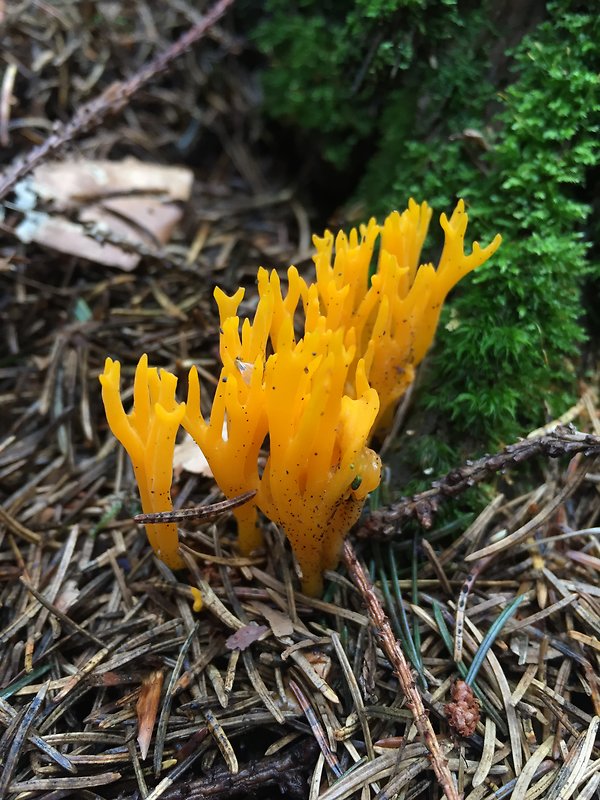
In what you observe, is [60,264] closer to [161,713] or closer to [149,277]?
[149,277]

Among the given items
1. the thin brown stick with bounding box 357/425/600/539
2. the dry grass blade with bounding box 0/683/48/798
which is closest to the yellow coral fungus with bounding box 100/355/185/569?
the dry grass blade with bounding box 0/683/48/798

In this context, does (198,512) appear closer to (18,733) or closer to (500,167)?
(18,733)

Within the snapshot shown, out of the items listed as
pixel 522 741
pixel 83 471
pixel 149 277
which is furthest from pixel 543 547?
pixel 149 277

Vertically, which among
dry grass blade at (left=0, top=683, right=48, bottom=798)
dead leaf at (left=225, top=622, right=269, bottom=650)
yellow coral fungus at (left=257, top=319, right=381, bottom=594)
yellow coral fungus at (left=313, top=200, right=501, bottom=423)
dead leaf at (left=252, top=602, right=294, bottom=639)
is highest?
yellow coral fungus at (left=313, top=200, right=501, bottom=423)

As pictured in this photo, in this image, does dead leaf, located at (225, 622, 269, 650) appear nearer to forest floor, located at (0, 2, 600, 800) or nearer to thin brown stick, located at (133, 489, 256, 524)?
forest floor, located at (0, 2, 600, 800)

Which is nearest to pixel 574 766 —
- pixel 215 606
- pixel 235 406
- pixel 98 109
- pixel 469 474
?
pixel 469 474

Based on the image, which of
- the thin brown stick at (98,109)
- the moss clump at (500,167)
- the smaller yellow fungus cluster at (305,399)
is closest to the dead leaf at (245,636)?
the smaller yellow fungus cluster at (305,399)

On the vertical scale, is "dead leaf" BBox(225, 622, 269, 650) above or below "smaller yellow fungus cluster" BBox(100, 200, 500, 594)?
below
